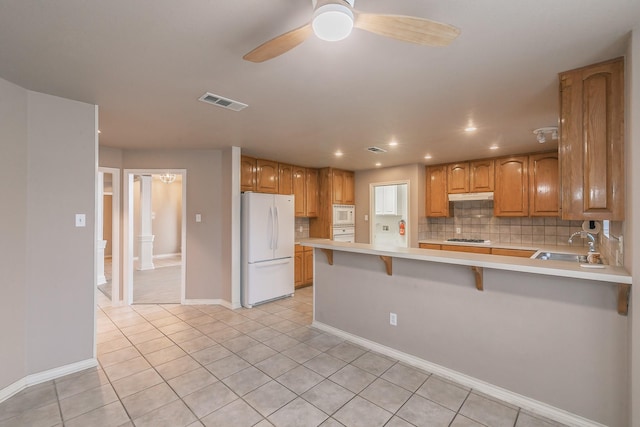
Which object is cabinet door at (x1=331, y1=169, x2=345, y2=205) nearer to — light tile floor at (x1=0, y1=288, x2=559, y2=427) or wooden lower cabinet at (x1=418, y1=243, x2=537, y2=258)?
wooden lower cabinet at (x1=418, y1=243, x2=537, y2=258)

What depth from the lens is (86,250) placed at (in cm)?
275

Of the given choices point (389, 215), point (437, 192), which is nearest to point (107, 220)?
point (389, 215)

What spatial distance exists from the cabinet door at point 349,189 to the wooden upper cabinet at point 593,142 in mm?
4458

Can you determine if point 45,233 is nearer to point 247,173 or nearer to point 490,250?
point 247,173

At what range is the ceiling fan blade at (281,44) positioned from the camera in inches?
52.8

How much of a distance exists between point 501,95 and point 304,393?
2898mm

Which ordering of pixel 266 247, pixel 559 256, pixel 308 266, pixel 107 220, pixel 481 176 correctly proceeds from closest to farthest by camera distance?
pixel 559 256, pixel 266 247, pixel 481 176, pixel 308 266, pixel 107 220

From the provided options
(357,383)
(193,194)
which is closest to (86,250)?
(193,194)

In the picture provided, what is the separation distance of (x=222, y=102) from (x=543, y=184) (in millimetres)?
4620

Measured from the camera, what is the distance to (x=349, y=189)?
650 cm

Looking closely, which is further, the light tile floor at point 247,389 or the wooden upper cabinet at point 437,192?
the wooden upper cabinet at point 437,192

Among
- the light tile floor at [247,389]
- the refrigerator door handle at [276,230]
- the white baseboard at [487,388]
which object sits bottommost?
the light tile floor at [247,389]

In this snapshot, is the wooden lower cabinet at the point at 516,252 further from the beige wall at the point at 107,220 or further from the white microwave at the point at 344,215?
the beige wall at the point at 107,220

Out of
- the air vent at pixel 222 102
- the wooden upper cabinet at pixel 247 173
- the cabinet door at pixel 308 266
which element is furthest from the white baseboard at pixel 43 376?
the cabinet door at pixel 308 266
